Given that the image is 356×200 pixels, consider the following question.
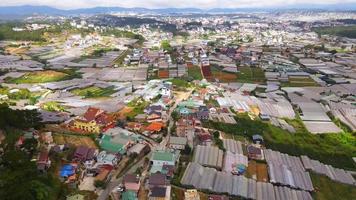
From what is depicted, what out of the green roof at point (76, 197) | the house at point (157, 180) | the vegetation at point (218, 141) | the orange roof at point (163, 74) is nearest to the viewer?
the green roof at point (76, 197)

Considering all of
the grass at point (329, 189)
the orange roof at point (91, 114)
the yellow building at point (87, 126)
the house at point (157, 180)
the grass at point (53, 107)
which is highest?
the orange roof at point (91, 114)

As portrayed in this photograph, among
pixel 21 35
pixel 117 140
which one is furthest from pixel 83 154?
pixel 21 35

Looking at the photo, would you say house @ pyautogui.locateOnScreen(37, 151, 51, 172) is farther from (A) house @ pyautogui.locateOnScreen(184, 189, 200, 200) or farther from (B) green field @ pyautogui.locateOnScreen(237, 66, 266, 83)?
(B) green field @ pyautogui.locateOnScreen(237, 66, 266, 83)

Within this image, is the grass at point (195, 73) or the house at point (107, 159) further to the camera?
the grass at point (195, 73)

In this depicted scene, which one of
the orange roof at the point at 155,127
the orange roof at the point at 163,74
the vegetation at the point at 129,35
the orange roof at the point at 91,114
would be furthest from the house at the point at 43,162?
the vegetation at the point at 129,35

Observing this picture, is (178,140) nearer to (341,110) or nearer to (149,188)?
(149,188)

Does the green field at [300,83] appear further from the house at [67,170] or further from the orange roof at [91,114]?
the house at [67,170]
